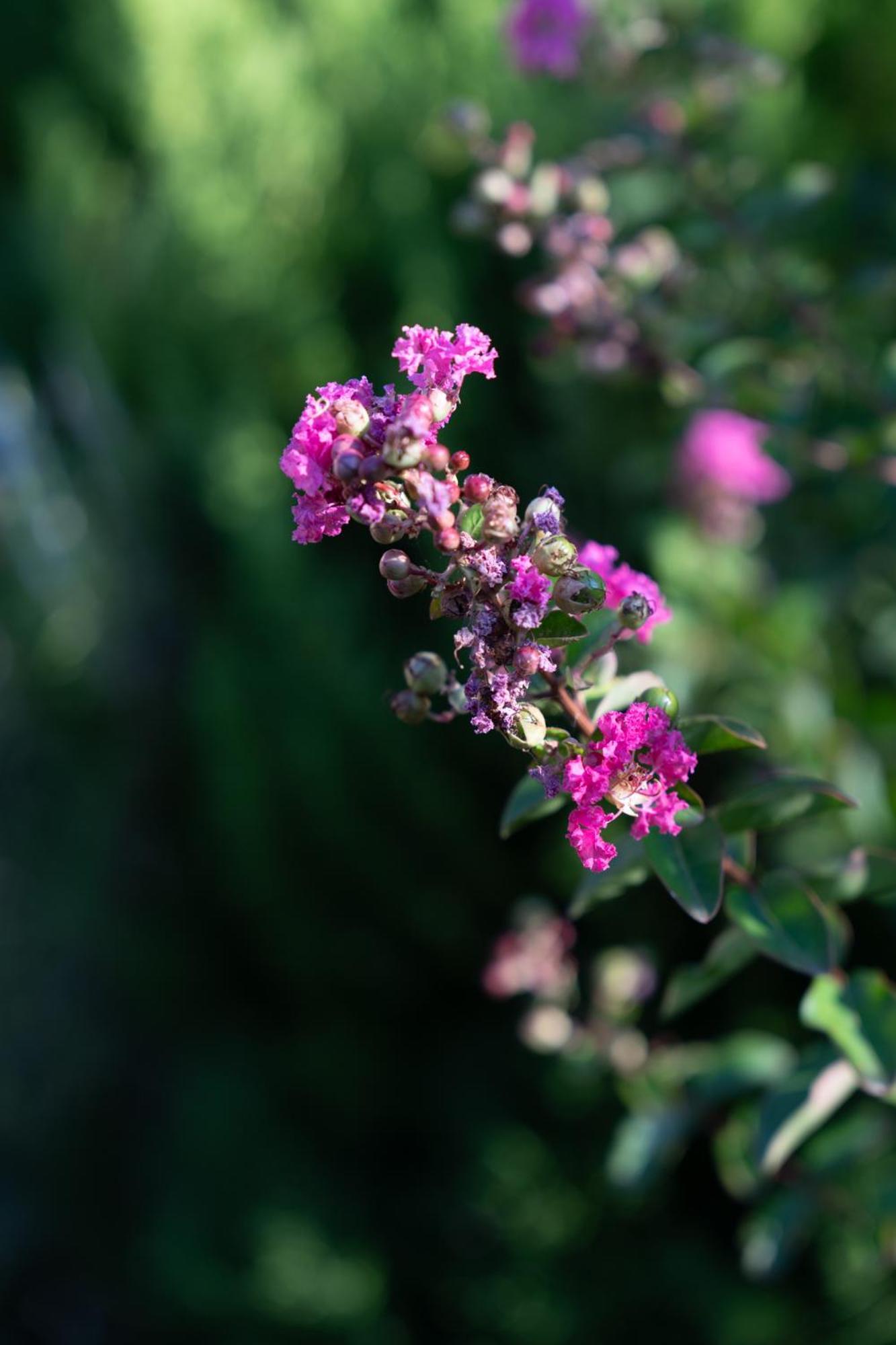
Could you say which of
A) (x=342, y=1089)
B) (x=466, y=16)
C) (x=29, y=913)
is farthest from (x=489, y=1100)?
(x=466, y=16)

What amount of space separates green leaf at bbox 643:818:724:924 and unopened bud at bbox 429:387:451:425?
248 millimetres

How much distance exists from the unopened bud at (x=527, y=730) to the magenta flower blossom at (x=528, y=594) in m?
0.04

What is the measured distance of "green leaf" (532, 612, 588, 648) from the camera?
22.3 inches

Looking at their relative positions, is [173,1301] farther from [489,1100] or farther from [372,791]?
[372,791]

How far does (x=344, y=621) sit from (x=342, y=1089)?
0.90m

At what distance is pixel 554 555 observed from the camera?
1.82 feet

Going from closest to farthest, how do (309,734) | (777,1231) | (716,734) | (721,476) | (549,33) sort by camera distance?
(716,734)
(777,1231)
(549,33)
(721,476)
(309,734)

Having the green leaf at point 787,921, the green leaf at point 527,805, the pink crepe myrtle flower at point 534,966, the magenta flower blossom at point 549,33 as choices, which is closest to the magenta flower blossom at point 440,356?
the green leaf at point 527,805

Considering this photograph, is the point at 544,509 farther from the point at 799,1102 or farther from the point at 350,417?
the point at 799,1102

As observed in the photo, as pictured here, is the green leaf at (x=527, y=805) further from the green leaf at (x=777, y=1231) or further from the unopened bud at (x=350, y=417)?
the green leaf at (x=777, y=1231)

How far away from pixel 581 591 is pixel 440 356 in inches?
5.6

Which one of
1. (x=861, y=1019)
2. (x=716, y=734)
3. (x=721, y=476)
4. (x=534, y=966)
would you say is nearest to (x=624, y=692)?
(x=716, y=734)

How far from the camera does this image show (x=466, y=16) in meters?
3.21

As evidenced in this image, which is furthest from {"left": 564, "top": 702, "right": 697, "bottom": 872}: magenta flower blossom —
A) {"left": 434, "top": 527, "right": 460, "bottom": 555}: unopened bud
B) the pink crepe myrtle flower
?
the pink crepe myrtle flower
